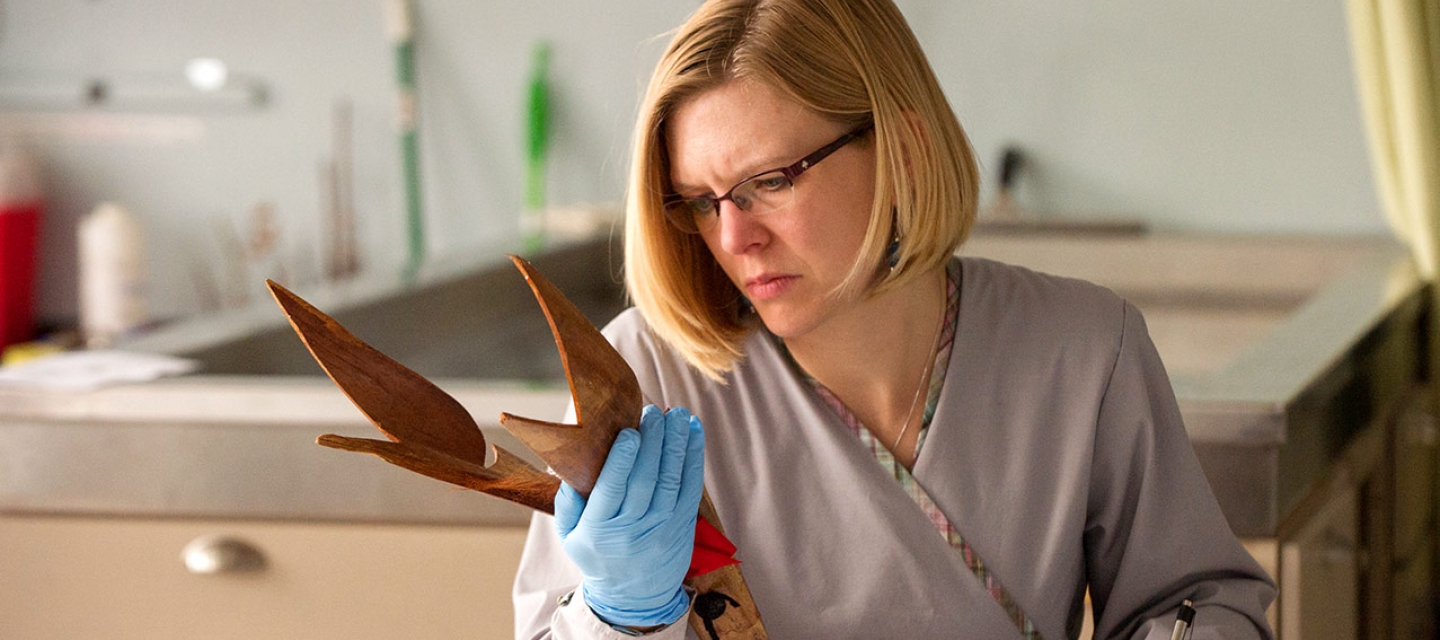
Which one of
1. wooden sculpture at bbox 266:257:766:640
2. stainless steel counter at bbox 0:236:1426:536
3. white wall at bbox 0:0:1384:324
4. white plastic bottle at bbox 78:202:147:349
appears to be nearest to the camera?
wooden sculpture at bbox 266:257:766:640

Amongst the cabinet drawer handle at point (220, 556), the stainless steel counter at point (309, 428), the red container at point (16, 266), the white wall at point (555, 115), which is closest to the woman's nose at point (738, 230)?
the stainless steel counter at point (309, 428)

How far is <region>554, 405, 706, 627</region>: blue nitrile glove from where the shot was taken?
87 centimetres

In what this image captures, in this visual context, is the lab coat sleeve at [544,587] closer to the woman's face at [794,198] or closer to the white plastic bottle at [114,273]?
the woman's face at [794,198]

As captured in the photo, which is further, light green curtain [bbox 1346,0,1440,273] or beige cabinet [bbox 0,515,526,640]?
→ light green curtain [bbox 1346,0,1440,273]

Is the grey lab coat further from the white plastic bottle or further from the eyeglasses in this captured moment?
the white plastic bottle

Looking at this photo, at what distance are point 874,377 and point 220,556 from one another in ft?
2.39

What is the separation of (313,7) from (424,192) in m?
0.48

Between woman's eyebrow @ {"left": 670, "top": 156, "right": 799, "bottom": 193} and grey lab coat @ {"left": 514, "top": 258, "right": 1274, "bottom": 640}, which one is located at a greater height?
woman's eyebrow @ {"left": 670, "top": 156, "right": 799, "bottom": 193}

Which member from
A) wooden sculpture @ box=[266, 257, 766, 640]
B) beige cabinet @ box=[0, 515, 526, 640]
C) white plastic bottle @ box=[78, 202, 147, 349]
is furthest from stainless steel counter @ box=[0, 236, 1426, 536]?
white plastic bottle @ box=[78, 202, 147, 349]

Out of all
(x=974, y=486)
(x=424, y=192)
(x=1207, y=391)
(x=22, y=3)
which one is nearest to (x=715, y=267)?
(x=974, y=486)

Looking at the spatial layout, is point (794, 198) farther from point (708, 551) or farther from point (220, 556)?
point (220, 556)

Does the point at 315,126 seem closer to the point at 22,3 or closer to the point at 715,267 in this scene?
the point at 22,3

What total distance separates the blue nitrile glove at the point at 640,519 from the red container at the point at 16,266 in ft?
8.64

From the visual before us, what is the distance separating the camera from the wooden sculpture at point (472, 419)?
79cm
